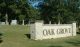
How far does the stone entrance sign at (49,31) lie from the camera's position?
24.2 metres

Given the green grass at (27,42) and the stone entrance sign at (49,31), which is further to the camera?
the stone entrance sign at (49,31)

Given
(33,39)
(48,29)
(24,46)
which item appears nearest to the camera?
(24,46)

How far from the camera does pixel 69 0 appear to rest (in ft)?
237

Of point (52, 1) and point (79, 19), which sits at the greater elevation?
point (52, 1)

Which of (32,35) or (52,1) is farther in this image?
(52,1)

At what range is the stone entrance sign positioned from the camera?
24219mm

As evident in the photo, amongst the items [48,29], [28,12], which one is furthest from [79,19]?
[48,29]

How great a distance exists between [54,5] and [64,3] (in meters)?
4.40

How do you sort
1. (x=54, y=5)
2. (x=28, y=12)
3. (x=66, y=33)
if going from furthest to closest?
(x=54, y=5), (x=28, y=12), (x=66, y=33)

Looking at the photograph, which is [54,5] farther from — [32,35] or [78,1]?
[32,35]

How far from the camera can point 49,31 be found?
88.1ft

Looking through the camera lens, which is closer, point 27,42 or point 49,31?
point 27,42

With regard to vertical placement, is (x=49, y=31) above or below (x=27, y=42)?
above

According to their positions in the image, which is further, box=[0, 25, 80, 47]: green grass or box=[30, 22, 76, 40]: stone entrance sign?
box=[30, 22, 76, 40]: stone entrance sign
